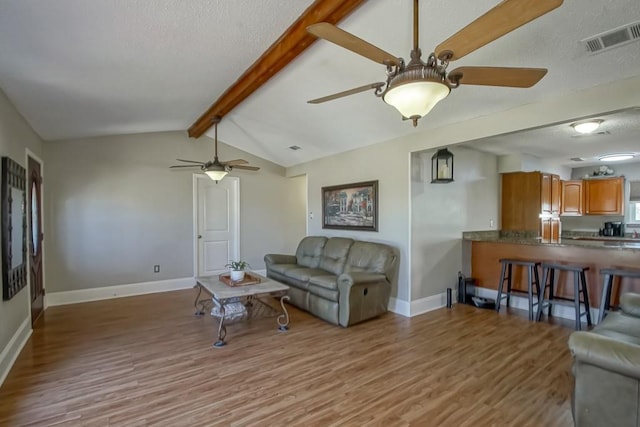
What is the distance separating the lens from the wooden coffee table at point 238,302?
338 centimetres

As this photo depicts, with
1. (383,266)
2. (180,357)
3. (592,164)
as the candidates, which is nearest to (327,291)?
(383,266)

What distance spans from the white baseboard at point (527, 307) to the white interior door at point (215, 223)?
4419 millimetres

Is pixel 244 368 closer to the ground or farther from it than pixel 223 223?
closer to the ground

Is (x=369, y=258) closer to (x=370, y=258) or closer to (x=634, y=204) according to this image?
(x=370, y=258)

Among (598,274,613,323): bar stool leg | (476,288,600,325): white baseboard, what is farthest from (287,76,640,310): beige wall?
(598,274,613,323): bar stool leg

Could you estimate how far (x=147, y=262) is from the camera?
5398 mm

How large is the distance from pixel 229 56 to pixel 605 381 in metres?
3.44

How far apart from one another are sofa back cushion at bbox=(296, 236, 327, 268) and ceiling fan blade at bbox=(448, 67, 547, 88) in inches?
145

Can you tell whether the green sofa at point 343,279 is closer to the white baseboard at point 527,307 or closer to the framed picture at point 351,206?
the framed picture at point 351,206

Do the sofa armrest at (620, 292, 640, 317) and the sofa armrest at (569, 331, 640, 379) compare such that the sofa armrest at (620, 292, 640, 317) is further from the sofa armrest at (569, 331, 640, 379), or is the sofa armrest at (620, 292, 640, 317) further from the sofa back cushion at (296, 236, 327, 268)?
the sofa back cushion at (296, 236, 327, 268)

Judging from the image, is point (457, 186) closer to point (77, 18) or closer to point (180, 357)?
point (180, 357)

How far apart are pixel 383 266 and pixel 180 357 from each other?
8.13ft

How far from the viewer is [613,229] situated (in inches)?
244

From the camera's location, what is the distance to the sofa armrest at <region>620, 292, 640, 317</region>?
250 centimetres
